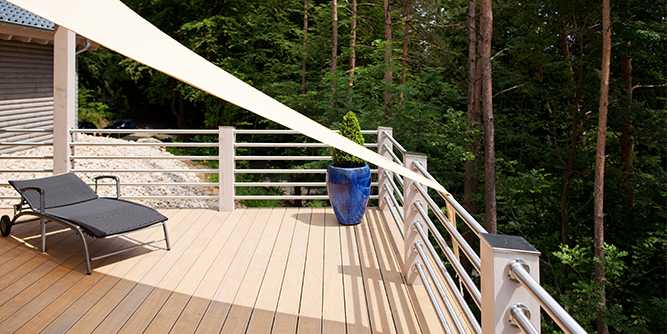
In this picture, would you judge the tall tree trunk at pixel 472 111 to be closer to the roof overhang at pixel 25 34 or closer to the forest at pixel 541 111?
the forest at pixel 541 111

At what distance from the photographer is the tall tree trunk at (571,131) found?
12.3 meters

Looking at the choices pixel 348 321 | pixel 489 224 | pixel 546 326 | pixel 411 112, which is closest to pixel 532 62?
pixel 411 112

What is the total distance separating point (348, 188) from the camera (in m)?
5.04

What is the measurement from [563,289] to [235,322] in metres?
10.0

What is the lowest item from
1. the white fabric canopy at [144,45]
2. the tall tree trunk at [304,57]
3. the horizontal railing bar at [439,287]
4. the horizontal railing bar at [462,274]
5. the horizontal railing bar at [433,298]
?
the horizontal railing bar at [433,298]

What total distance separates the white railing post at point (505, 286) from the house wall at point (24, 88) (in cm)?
954

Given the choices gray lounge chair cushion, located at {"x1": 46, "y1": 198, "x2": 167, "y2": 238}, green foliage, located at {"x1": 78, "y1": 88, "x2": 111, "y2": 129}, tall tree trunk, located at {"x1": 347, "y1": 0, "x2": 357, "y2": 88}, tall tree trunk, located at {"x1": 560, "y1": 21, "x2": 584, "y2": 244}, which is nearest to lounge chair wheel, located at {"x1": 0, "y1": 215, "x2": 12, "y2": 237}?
gray lounge chair cushion, located at {"x1": 46, "y1": 198, "x2": 167, "y2": 238}

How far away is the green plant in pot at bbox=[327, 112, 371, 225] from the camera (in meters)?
5.03

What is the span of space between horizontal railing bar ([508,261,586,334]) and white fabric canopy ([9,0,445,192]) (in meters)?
→ 1.36

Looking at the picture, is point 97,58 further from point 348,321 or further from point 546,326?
point 348,321

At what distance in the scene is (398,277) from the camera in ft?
12.2

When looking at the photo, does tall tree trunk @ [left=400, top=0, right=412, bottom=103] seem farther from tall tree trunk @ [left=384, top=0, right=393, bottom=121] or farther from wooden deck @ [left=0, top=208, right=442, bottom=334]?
wooden deck @ [left=0, top=208, right=442, bottom=334]

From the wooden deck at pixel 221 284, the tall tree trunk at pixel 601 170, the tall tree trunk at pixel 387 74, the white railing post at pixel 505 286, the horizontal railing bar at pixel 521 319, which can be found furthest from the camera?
the tall tree trunk at pixel 387 74

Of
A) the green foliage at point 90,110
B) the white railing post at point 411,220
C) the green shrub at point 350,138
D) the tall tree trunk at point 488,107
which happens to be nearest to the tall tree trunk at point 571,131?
the tall tree trunk at point 488,107
